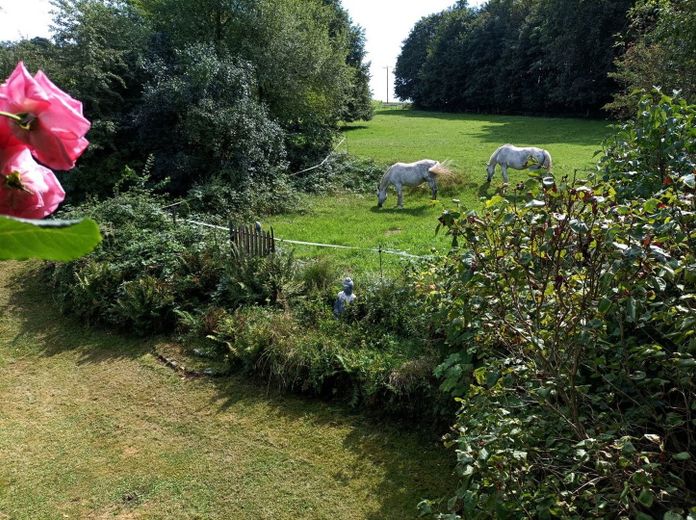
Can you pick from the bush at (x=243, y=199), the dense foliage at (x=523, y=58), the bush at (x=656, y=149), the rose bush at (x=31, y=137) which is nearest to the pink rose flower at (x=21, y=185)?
the rose bush at (x=31, y=137)

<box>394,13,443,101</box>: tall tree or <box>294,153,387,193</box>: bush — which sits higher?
<box>394,13,443,101</box>: tall tree

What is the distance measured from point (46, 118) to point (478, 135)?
28.8 m

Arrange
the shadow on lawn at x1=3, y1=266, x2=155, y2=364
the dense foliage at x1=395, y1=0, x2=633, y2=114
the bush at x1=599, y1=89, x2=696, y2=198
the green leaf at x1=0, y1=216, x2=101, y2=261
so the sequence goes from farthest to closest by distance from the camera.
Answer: the dense foliage at x1=395, y1=0, x2=633, y2=114, the shadow on lawn at x1=3, y1=266, x2=155, y2=364, the bush at x1=599, y1=89, x2=696, y2=198, the green leaf at x1=0, y1=216, x2=101, y2=261

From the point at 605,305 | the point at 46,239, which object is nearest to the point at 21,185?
the point at 46,239

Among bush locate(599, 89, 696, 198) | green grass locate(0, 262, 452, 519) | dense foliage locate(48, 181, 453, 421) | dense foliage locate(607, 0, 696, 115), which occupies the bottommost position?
green grass locate(0, 262, 452, 519)

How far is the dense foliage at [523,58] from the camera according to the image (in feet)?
108

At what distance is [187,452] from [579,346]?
4.89 meters

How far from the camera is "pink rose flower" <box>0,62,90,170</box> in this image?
1.94ft

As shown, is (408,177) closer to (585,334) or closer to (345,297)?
(345,297)

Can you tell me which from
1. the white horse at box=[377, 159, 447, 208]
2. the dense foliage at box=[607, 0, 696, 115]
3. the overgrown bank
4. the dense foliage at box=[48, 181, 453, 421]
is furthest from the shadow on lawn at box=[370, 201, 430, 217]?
the overgrown bank

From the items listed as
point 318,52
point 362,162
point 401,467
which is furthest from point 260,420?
point 318,52

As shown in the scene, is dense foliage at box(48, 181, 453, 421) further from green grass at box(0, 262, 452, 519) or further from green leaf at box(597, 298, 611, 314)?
green leaf at box(597, 298, 611, 314)

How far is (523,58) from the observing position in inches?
1567

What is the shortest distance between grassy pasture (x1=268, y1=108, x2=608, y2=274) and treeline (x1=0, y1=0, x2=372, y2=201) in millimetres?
2974
